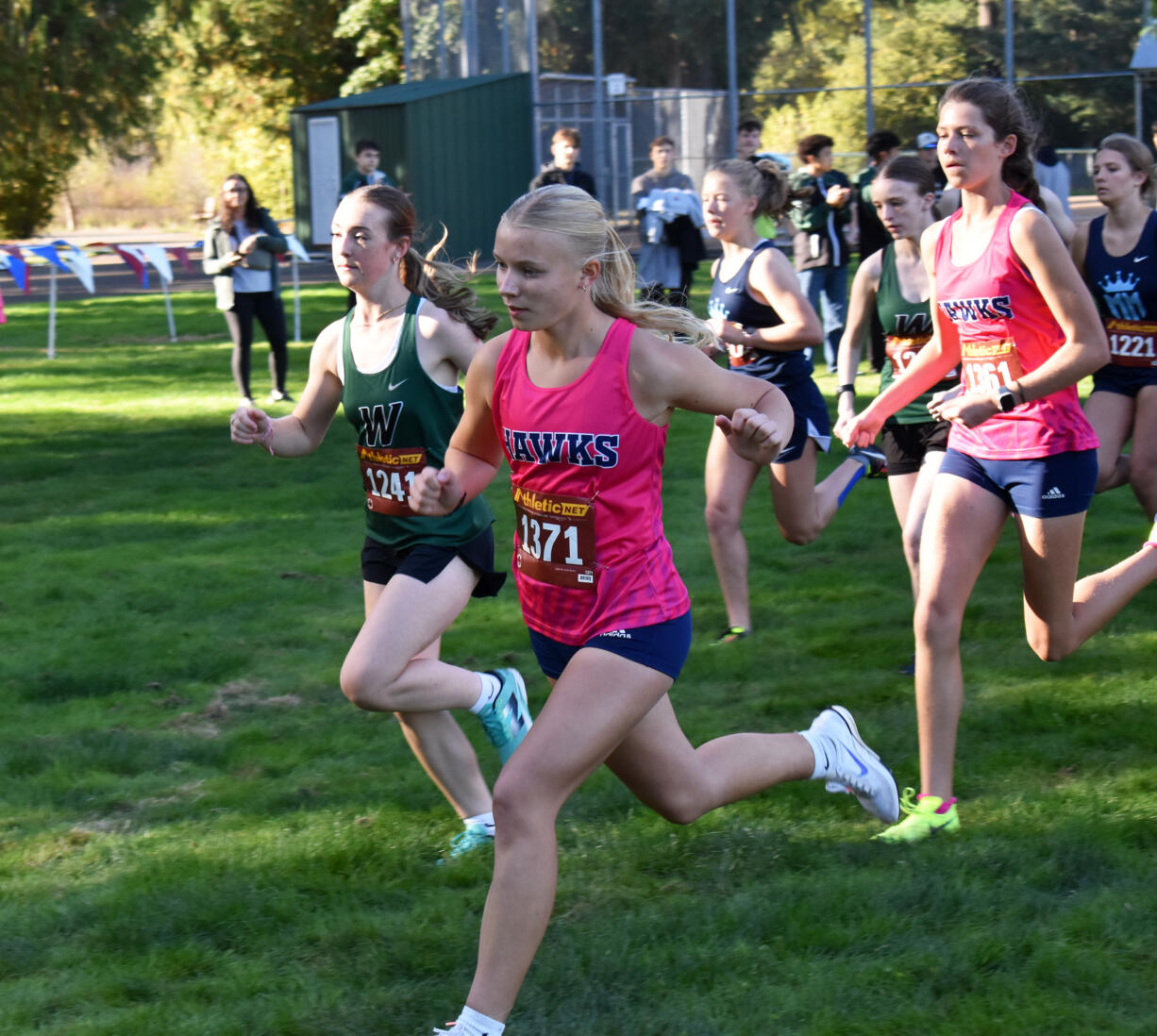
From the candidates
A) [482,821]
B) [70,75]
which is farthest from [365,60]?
[482,821]

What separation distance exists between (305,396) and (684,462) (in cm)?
668

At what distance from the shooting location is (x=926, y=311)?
19.4 ft

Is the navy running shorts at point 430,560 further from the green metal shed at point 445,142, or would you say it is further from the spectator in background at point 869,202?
the green metal shed at point 445,142

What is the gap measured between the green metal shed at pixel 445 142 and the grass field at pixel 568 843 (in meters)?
21.4

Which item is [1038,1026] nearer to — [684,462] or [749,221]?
[749,221]

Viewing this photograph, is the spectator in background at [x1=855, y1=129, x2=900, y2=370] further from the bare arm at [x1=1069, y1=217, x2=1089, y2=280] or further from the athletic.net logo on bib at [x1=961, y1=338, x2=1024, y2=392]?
the athletic.net logo on bib at [x1=961, y1=338, x2=1024, y2=392]

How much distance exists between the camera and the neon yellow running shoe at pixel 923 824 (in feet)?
14.4

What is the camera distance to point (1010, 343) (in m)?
4.32

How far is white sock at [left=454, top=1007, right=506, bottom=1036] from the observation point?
10.3ft

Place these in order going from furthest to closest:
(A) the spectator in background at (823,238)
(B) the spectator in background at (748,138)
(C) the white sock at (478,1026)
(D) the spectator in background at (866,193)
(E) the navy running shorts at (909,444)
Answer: (B) the spectator in background at (748,138), (A) the spectator in background at (823,238), (D) the spectator in background at (866,193), (E) the navy running shorts at (909,444), (C) the white sock at (478,1026)

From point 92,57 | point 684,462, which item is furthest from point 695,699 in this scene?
point 92,57

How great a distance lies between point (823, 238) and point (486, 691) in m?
9.97

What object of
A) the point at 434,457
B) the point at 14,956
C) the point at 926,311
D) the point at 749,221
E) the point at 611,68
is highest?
the point at 611,68

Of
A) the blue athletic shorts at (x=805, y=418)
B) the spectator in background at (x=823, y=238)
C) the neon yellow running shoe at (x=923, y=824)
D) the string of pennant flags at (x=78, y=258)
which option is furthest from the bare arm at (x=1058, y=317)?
the string of pennant flags at (x=78, y=258)
